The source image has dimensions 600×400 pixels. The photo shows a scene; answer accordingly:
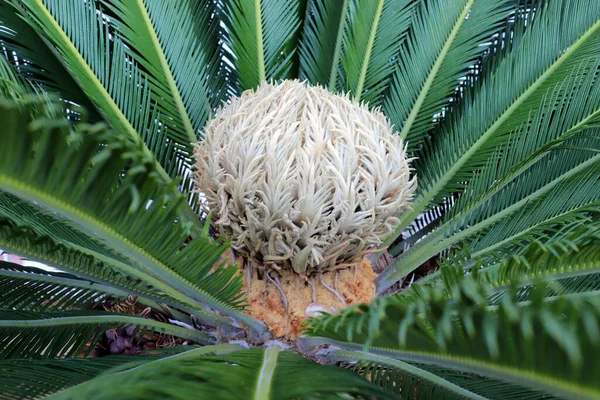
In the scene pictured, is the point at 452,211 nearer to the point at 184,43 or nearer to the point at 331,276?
the point at 331,276

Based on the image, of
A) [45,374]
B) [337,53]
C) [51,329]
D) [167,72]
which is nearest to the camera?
[45,374]

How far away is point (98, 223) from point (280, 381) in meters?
0.33

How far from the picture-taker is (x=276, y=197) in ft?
3.43

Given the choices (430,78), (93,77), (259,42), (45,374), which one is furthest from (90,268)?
(430,78)

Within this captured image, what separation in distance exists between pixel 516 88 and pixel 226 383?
126cm

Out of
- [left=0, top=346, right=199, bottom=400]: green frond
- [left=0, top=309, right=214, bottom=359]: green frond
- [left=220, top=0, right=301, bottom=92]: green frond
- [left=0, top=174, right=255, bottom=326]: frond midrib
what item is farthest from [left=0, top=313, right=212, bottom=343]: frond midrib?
[left=220, top=0, right=301, bottom=92]: green frond

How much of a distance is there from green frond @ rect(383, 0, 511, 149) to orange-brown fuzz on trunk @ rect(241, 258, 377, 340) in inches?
23.9

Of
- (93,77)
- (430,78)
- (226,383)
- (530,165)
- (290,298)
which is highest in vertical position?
(430,78)

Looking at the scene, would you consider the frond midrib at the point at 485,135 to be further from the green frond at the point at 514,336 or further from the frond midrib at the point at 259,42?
the green frond at the point at 514,336

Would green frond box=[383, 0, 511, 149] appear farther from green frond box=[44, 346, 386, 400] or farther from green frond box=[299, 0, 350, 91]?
green frond box=[44, 346, 386, 400]

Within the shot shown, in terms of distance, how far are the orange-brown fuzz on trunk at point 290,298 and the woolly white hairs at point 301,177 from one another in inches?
1.8

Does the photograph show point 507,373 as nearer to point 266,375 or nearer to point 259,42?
point 266,375

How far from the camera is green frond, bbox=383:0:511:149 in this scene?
5.35 feet

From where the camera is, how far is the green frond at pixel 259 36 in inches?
63.0
